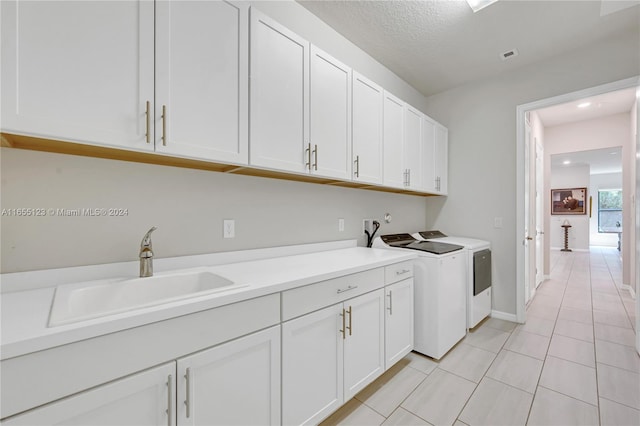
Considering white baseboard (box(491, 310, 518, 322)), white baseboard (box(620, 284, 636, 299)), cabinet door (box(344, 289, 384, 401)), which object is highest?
cabinet door (box(344, 289, 384, 401))

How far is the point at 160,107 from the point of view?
1.15 m

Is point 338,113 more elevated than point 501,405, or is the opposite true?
point 338,113

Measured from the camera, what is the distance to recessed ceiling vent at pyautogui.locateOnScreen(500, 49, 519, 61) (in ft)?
8.56

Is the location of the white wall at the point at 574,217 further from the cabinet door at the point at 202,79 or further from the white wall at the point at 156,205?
the cabinet door at the point at 202,79

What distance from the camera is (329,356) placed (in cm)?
142

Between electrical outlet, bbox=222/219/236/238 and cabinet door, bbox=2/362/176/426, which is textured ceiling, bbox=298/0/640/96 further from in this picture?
cabinet door, bbox=2/362/176/426

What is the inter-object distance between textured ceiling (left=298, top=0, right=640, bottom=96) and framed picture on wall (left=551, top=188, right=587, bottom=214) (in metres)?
7.47

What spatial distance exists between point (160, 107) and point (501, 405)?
252 cm

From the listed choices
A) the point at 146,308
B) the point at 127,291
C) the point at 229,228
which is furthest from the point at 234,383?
the point at 229,228

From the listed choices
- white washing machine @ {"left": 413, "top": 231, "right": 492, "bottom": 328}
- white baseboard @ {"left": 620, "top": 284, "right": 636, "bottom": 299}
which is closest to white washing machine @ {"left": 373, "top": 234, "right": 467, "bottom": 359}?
white washing machine @ {"left": 413, "top": 231, "right": 492, "bottom": 328}

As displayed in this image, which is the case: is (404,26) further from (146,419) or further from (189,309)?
(146,419)

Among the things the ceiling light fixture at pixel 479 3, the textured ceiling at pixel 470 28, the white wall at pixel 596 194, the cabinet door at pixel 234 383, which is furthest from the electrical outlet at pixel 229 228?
the white wall at pixel 596 194

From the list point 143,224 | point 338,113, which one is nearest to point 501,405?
point 338,113

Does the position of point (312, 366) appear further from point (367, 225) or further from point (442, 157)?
point (442, 157)
